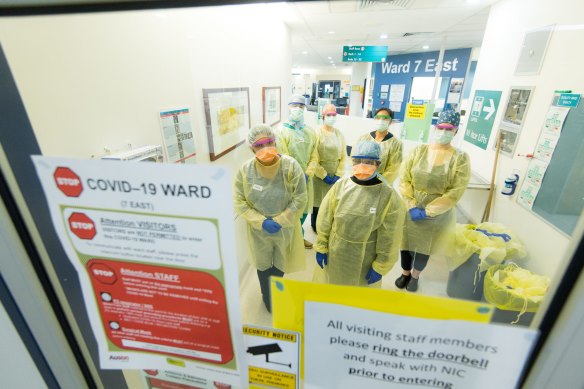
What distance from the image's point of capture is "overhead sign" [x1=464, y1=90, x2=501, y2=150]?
257cm

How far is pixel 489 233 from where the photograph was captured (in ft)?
6.54

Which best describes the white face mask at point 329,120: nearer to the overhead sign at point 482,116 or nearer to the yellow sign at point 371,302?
the overhead sign at point 482,116

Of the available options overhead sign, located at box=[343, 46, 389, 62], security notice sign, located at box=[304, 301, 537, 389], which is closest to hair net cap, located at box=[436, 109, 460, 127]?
security notice sign, located at box=[304, 301, 537, 389]

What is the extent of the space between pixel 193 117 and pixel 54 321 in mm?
1128

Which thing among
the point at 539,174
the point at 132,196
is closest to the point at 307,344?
the point at 132,196

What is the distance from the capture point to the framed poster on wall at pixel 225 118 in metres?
1.62

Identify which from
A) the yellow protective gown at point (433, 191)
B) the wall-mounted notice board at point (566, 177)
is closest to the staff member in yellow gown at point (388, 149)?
the yellow protective gown at point (433, 191)

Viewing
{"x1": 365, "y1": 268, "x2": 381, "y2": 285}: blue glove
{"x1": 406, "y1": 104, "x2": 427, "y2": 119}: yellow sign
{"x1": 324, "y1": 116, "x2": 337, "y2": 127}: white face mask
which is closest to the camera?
{"x1": 365, "y1": 268, "x2": 381, "y2": 285}: blue glove

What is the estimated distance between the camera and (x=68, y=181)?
0.47m

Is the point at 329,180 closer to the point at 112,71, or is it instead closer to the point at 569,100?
the point at 569,100

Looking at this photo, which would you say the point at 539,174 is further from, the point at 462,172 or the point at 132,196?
the point at 132,196

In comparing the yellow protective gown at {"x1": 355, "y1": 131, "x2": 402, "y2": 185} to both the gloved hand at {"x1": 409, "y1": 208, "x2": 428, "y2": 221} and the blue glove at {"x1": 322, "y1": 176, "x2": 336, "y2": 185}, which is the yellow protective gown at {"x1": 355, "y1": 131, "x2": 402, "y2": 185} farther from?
the gloved hand at {"x1": 409, "y1": 208, "x2": 428, "y2": 221}

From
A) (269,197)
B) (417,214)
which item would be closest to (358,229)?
(269,197)

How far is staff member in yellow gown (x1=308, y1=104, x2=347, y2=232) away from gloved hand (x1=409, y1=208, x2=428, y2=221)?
1.01 metres
